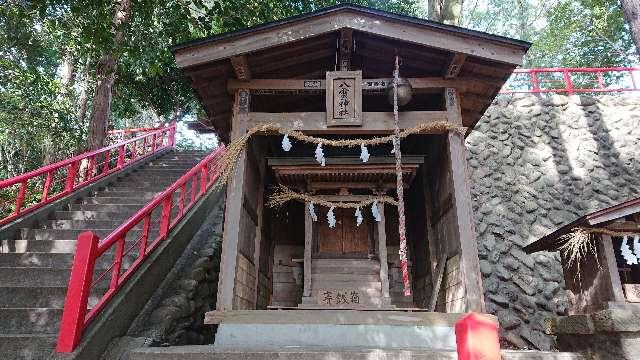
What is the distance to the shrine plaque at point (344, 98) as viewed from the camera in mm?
6238

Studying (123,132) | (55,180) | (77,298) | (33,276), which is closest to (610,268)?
(77,298)

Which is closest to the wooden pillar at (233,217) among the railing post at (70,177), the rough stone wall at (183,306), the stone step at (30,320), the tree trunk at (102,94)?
the rough stone wall at (183,306)

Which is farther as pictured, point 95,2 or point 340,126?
point 95,2

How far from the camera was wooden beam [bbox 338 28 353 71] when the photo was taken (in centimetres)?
675

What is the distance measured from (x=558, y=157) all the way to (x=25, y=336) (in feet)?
47.8

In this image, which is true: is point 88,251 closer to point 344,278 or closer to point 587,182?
point 344,278

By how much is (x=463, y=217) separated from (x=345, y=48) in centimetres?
351

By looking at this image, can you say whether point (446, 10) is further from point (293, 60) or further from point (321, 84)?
point (321, 84)

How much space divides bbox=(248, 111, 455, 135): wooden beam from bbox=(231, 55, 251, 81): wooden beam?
0.66m

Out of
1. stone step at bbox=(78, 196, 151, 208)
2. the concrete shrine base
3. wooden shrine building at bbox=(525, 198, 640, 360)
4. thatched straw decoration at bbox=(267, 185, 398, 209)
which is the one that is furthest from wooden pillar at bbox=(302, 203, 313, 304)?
stone step at bbox=(78, 196, 151, 208)

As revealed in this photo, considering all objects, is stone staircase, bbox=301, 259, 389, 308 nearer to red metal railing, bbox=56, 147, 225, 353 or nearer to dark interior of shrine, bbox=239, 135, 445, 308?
dark interior of shrine, bbox=239, 135, 445, 308

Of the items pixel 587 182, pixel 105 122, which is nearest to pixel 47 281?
pixel 105 122

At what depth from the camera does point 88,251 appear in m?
4.52

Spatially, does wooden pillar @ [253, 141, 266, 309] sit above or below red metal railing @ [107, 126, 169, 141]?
below
